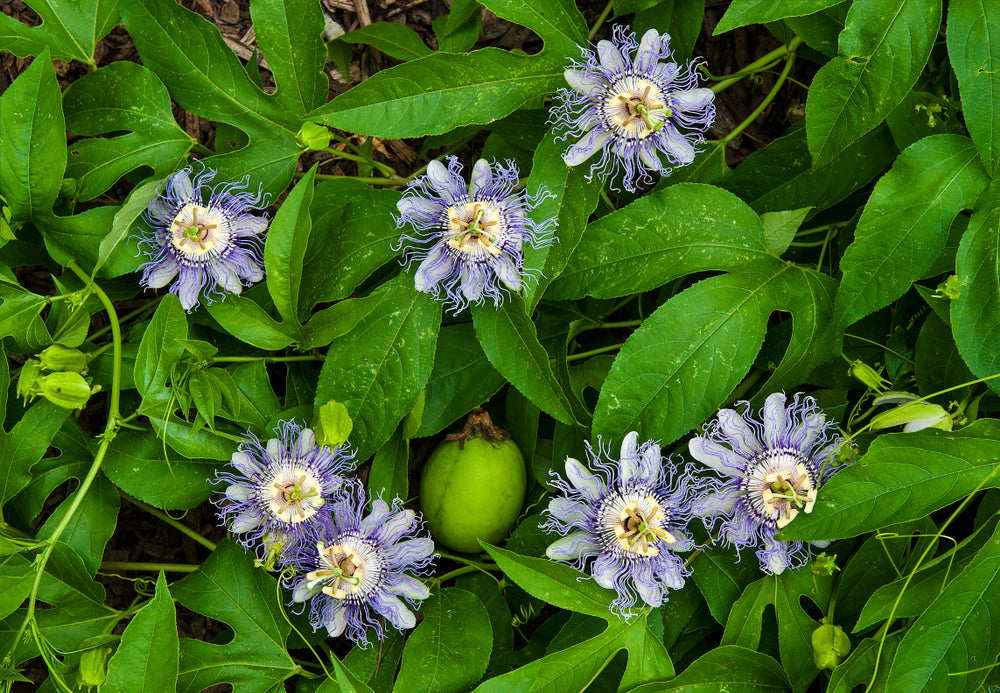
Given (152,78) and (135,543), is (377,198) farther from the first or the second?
(135,543)

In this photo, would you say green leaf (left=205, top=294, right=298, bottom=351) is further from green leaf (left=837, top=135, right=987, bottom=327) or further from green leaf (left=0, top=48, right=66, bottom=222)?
green leaf (left=837, top=135, right=987, bottom=327)

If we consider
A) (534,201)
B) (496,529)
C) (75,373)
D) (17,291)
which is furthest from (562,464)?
(17,291)

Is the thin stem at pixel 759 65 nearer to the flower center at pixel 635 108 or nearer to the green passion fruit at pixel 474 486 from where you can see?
the flower center at pixel 635 108

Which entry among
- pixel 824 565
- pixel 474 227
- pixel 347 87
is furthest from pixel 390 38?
pixel 824 565

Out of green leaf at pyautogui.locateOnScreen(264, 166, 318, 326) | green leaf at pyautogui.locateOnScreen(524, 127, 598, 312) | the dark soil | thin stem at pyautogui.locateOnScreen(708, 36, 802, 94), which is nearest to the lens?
green leaf at pyautogui.locateOnScreen(264, 166, 318, 326)

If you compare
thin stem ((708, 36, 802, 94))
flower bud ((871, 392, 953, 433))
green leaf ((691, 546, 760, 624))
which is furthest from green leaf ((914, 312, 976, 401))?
A: thin stem ((708, 36, 802, 94))

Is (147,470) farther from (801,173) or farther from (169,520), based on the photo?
(801,173)

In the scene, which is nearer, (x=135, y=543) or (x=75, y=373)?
(x=75, y=373)

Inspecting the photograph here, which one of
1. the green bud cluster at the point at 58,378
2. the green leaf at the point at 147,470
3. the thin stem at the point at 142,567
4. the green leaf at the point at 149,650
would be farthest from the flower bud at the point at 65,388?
the thin stem at the point at 142,567
